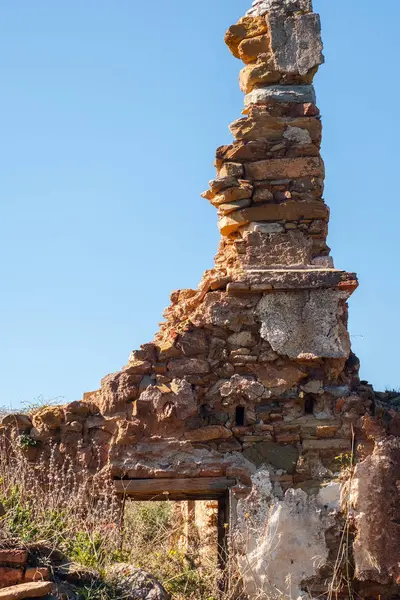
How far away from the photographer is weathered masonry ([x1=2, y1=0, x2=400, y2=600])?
7781mm

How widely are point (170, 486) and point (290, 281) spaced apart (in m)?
1.88

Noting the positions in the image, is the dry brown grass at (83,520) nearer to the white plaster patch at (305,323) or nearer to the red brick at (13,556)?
the red brick at (13,556)

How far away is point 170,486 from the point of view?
7.85m

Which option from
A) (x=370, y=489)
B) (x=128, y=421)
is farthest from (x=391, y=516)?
(x=128, y=421)

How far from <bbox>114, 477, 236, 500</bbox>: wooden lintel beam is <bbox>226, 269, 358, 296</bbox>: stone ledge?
151 cm

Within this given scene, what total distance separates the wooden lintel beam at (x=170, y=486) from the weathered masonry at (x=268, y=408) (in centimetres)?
1

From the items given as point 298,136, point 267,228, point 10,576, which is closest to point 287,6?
point 298,136

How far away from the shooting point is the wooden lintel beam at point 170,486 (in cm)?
780

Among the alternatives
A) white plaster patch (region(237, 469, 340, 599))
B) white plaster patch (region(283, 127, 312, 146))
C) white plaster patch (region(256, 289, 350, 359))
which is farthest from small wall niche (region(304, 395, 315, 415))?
white plaster patch (region(283, 127, 312, 146))

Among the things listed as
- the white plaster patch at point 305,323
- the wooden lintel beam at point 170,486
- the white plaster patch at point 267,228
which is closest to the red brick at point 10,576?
the wooden lintel beam at point 170,486

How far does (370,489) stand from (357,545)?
0.43m

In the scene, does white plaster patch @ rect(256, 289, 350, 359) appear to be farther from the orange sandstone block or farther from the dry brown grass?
the orange sandstone block

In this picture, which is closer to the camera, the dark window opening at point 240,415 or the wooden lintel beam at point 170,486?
the wooden lintel beam at point 170,486

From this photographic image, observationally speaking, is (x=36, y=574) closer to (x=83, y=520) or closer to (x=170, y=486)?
(x=83, y=520)
